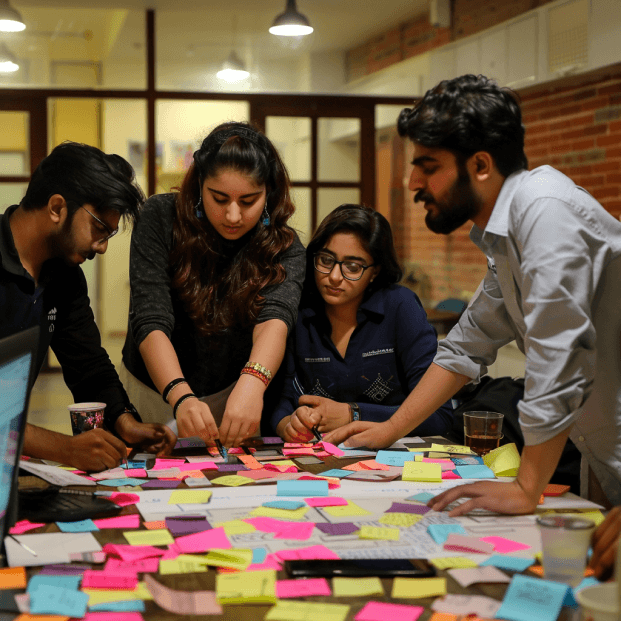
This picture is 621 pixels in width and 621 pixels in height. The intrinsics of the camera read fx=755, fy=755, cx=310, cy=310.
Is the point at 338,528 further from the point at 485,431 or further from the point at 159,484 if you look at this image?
the point at 485,431

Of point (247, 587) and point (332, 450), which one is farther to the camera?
point (332, 450)

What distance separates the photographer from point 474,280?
6227 millimetres

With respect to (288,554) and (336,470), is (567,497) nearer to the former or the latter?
(336,470)

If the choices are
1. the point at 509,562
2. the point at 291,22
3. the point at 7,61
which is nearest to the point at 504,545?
the point at 509,562

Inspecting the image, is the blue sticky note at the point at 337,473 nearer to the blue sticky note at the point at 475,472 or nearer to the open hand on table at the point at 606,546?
the blue sticky note at the point at 475,472

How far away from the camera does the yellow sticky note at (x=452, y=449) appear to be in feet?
6.17

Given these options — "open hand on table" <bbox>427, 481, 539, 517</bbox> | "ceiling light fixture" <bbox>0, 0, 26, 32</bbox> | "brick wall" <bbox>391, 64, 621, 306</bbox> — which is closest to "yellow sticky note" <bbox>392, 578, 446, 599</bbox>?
"open hand on table" <bbox>427, 481, 539, 517</bbox>

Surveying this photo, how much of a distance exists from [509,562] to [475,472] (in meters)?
0.52

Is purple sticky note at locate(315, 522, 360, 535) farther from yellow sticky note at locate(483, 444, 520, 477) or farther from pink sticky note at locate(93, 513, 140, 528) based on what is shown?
yellow sticky note at locate(483, 444, 520, 477)

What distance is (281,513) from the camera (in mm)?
1376

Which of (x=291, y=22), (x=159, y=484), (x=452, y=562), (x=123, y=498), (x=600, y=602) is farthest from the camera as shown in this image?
(x=291, y=22)

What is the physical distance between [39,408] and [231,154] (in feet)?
13.6

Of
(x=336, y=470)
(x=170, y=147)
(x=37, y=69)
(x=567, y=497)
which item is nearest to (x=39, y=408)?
(x=170, y=147)

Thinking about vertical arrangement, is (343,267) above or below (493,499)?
above
